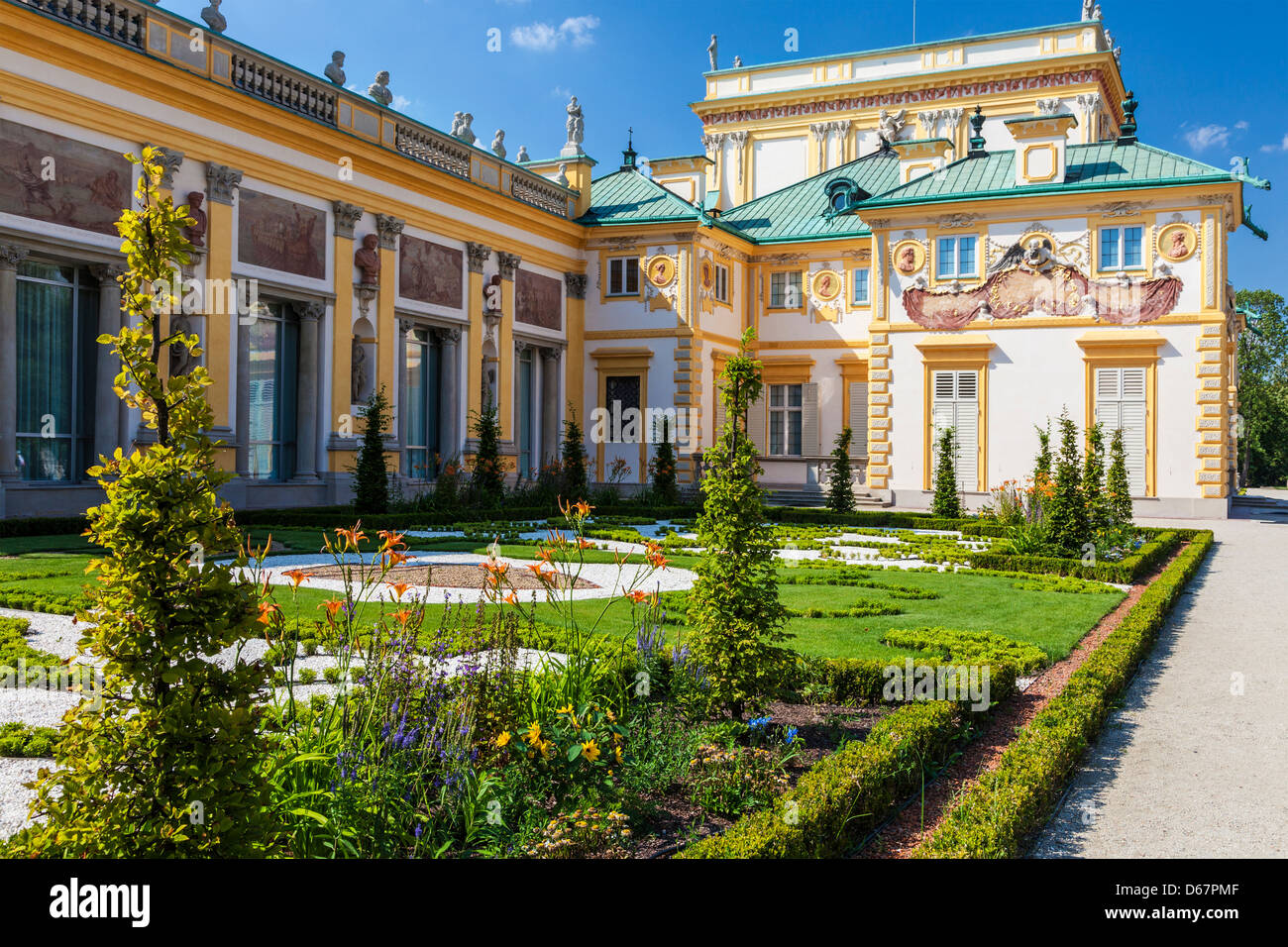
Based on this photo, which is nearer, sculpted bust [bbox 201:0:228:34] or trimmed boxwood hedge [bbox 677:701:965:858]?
trimmed boxwood hedge [bbox 677:701:965:858]

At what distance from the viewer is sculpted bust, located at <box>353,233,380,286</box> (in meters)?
24.4

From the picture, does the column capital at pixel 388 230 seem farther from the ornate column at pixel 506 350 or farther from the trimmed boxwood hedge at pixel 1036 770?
the trimmed boxwood hedge at pixel 1036 770

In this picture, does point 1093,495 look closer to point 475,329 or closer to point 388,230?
point 388,230

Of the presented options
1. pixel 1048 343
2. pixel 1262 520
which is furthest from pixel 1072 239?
pixel 1262 520

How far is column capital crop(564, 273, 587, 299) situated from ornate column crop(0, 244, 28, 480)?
1794 centimetres

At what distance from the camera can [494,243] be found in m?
29.3

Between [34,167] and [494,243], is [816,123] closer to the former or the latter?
[494,243]

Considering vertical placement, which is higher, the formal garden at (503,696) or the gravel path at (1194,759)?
the formal garden at (503,696)

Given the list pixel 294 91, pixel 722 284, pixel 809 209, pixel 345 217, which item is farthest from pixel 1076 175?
pixel 294 91

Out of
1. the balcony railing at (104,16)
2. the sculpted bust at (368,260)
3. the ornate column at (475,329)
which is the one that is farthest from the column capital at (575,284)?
the balcony railing at (104,16)

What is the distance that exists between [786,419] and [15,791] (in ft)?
102

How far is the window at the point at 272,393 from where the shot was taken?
74.0ft

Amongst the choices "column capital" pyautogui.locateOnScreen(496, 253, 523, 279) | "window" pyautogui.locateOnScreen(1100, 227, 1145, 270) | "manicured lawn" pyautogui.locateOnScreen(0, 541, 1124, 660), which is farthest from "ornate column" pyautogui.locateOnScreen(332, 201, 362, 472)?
"window" pyautogui.locateOnScreen(1100, 227, 1145, 270)

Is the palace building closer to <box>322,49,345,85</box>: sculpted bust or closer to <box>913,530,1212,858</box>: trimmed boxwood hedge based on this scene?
<box>322,49,345,85</box>: sculpted bust
